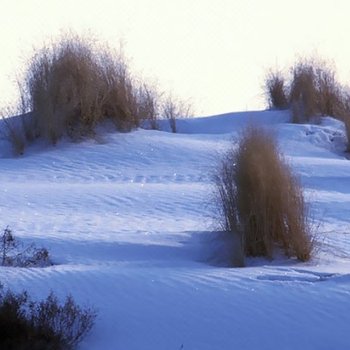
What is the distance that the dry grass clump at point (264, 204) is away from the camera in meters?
13.7

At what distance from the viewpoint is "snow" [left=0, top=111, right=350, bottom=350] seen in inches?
398

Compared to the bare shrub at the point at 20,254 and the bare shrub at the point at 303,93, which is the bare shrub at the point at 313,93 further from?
the bare shrub at the point at 20,254

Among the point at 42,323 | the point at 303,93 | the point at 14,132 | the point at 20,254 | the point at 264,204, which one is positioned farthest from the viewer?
the point at 303,93

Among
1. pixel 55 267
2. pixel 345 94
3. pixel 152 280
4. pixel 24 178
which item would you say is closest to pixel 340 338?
pixel 152 280

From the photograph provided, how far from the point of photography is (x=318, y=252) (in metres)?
14.1

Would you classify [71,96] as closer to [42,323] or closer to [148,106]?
[148,106]

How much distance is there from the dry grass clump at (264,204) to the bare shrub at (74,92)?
14.4m

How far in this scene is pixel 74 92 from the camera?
2852 cm

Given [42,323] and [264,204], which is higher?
[264,204]

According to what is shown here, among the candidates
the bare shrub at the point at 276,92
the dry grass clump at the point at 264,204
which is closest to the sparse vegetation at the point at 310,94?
the bare shrub at the point at 276,92

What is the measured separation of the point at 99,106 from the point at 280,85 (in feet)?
38.9

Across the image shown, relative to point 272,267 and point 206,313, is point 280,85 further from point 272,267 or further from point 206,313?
point 206,313

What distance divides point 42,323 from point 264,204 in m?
4.61

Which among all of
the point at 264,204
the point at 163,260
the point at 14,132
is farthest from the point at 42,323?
the point at 14,132
